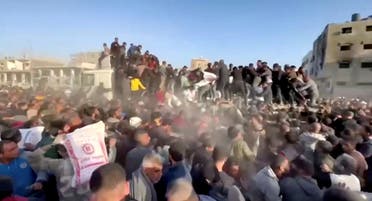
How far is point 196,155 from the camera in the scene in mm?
5207

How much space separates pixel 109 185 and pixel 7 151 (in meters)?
1.99

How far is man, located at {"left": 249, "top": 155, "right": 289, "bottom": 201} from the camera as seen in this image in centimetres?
437

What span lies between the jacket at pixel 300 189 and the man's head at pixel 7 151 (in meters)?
3.06

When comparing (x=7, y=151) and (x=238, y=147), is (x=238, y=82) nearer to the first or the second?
(x=238, y=147)

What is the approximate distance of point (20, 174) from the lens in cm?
434

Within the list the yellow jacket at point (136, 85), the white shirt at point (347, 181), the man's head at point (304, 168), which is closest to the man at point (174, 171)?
the man's head at point (304, 168)

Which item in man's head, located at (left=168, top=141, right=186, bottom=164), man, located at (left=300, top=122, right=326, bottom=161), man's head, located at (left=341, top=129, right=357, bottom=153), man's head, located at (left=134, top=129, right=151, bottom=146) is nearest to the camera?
man's head, located at (left=168, top=141, right=186, bottom=164)

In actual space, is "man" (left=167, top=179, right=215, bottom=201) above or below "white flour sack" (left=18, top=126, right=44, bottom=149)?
above

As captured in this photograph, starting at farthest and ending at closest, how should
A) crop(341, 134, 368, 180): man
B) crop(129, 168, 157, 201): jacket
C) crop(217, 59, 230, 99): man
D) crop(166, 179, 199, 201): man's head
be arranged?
crop(217, 59, 230, 99): man
crop(341, 134, 368, 180): man
crop(129, 168, 157, 201): jacket
crop(166, 179, 199, 201): man's head

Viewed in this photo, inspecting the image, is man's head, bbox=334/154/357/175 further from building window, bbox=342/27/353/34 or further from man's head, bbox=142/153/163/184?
building window, bbox=342/27/353/34

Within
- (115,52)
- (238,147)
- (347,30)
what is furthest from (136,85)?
(347,30)

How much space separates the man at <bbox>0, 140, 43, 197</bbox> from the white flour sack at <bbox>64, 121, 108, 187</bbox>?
2.15 ft

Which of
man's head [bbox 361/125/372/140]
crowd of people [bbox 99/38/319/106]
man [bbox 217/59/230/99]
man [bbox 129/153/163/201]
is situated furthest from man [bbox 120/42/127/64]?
man [bbox 129/153/163/201]

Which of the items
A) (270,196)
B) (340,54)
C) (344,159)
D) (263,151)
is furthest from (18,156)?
(340,54)
